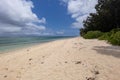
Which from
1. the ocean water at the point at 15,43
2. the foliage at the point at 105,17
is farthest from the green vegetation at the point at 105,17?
the ocean water at the point at 15,43

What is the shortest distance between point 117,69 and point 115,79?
121cm

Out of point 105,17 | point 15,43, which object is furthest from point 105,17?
point 15,43

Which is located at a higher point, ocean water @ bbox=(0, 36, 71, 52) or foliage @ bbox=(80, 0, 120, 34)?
foliage @ bbox=(80, 0, 120, 34)

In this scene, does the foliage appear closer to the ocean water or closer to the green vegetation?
the green vegetation

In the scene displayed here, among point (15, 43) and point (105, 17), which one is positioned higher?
point (105, 17)

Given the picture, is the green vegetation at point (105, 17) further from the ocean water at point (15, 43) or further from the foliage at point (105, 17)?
the ocean water at point (15, 43)

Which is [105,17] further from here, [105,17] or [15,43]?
[15,43]

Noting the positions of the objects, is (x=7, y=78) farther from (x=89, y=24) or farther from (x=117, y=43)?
(x=89, y=24)

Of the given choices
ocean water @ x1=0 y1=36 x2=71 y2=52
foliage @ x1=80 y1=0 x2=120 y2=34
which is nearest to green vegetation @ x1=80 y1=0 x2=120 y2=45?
foliage @ x1=80 y1=0 x2=120 y2=34

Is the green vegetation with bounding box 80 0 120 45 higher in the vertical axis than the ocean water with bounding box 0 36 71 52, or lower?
higher

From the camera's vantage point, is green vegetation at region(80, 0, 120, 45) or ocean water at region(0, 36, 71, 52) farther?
green vegetation at region(80, 0, 120, 45)

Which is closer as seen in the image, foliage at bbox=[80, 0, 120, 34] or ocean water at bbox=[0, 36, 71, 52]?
ocean water at bbox=[0, 36, 71, 52]

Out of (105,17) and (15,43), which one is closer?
(15,43)

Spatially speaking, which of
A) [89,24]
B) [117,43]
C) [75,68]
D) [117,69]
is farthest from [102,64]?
[89,24]
